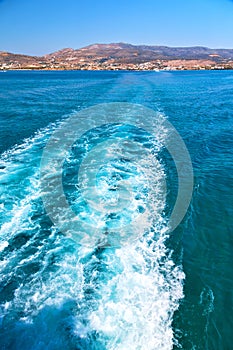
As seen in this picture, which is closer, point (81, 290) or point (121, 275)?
point (81, 290)

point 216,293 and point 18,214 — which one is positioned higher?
point 18,214

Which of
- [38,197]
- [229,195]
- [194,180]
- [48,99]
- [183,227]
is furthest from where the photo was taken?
[48,99]

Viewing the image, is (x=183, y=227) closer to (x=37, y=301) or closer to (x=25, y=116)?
(x=37, y=301)

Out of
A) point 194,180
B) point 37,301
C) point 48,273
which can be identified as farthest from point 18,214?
point 194,180

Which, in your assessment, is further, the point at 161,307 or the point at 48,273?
the point at 48,273

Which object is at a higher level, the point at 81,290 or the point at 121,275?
the point at 81,290

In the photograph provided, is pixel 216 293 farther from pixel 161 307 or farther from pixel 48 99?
pixel 48 99

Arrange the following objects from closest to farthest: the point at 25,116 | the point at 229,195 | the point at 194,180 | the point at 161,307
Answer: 1. the point at 161,307
2. the point at 229,195
3. the point at 194,180
4. the point at 25,116
